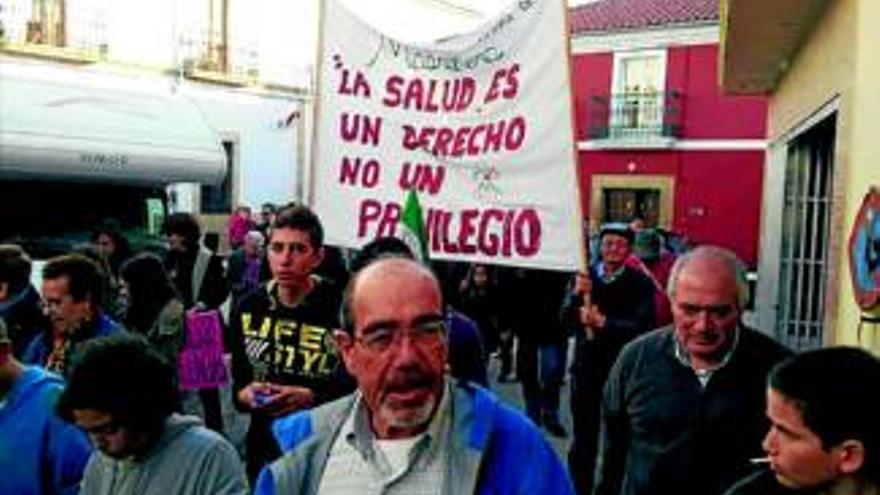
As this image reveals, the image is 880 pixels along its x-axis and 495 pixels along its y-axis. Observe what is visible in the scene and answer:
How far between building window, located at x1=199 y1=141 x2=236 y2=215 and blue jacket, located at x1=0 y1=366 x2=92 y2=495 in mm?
22028

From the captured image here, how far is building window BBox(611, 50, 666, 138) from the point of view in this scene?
31.4m

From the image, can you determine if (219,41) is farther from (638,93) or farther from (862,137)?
(862,137)

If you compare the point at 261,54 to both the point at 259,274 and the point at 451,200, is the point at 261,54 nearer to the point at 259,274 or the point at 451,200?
the point at 259,274

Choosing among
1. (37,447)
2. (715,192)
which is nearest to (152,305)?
(37,447)

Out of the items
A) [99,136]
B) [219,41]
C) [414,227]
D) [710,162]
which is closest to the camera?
[414,227]

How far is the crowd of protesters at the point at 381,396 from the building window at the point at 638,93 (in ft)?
84.8

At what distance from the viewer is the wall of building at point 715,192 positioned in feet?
96.7

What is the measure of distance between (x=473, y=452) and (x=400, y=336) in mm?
241

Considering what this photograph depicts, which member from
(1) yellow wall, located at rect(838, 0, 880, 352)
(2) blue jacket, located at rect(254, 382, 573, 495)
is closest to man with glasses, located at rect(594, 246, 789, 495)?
(2) blue jacket, located at rect(254, 382, 573, 495)

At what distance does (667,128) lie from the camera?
31016 millimetres

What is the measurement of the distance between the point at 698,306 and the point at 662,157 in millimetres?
28652

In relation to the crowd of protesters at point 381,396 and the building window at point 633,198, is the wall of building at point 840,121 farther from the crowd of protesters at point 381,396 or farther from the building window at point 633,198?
the building window at point 633,198

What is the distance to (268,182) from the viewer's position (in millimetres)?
Answer: 26891

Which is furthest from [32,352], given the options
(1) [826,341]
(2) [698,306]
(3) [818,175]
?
(3) [818,175]
